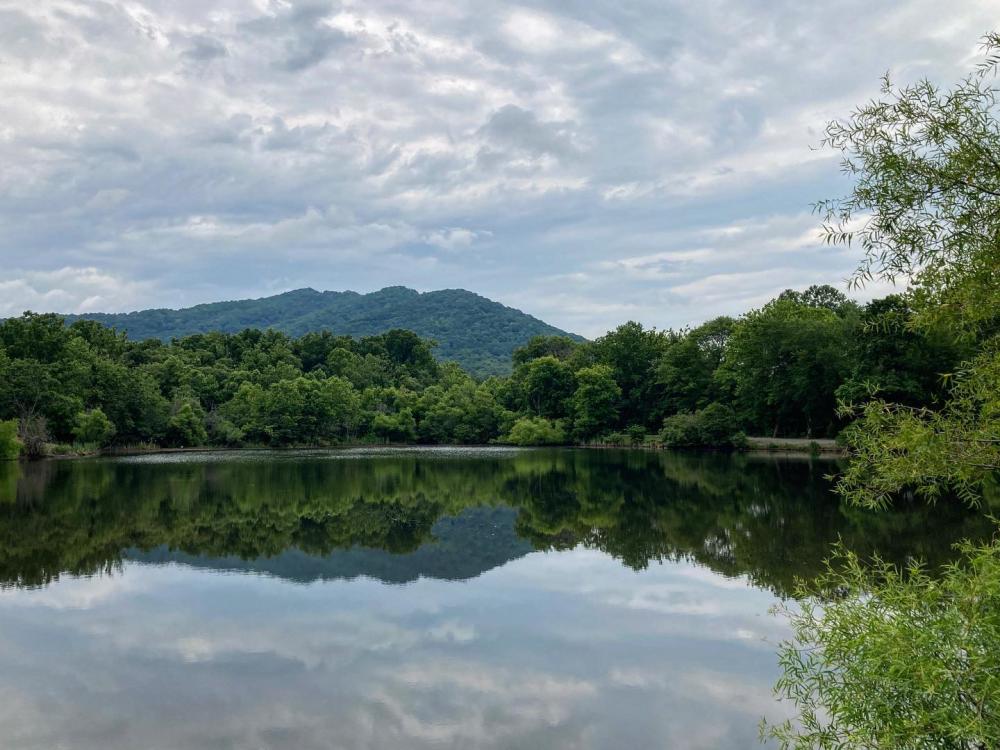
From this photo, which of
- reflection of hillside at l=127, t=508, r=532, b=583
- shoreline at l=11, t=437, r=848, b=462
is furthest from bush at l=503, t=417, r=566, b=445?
reflection of hillside at l=127, t=508, r=532, b=583

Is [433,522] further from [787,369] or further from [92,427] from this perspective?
[92,427]

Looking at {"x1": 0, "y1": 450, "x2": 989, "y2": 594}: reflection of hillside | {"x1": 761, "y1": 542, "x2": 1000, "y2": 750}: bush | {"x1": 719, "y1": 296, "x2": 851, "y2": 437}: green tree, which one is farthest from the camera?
{"x1": 719, "y1": 296, "x2": 851, "y2": 437}: green tree

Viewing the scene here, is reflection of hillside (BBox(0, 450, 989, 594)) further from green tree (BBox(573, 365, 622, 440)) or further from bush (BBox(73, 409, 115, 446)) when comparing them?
green tree (BBox(573, 365, 622, 440))

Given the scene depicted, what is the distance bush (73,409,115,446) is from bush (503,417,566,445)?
113 ft

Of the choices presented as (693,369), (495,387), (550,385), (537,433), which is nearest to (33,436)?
(537,433)

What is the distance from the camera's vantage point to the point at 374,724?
25.4 ft

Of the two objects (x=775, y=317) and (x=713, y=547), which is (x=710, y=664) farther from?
(x=775, y=317)

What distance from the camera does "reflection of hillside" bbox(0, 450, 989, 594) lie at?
638 inches

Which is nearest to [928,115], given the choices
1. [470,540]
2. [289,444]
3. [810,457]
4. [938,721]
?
[938,721]

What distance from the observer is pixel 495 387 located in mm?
82312

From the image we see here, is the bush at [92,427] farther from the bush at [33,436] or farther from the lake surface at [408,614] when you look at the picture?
the lake surface at [408,614]

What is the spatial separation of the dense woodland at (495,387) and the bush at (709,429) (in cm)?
12

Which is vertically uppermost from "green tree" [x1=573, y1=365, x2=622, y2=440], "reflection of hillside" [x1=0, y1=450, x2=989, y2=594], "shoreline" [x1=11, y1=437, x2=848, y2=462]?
"green tree" [x1=573, y1=365, x2=622, y2=440]

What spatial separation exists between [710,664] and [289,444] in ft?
218
